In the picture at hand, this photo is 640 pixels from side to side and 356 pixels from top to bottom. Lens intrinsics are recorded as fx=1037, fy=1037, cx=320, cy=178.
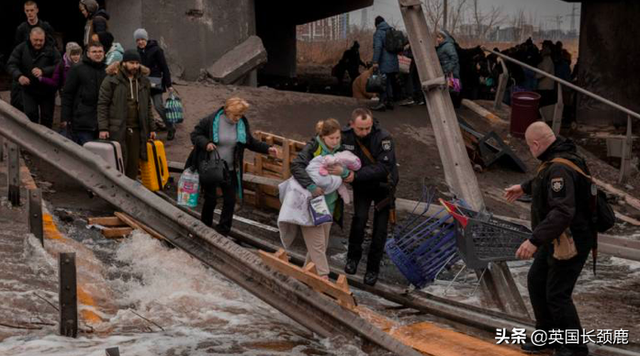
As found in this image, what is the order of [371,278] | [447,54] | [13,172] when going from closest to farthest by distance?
1. [371,278]
2. [13,172]
3. [447,54]

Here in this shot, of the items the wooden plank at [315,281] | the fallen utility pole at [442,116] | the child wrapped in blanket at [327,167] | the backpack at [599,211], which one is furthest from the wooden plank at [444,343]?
the fallen utility pole at [442,116]

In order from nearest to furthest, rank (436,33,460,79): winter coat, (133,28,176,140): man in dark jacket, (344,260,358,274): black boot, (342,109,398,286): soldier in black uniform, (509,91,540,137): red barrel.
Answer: (342,109,398,286): soldier in black uniform, (344,260,358,274): black boot, (133,28,176,140): man in dark jacket, (436,33,460,79): winter coat, (509,91,540,137): red barrel

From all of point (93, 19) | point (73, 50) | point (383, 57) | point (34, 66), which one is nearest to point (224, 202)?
point (73, 50)

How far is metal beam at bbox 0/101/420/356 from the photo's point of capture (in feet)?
23.3

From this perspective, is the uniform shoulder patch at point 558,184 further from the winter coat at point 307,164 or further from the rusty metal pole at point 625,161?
the rusty metal pole at point 625,161

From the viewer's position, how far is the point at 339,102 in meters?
18.4

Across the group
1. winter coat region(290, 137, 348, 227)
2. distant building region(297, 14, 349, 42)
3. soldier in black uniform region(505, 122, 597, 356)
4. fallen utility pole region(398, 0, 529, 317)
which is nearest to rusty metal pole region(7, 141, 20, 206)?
winter coat region(290, 137, 348, 227)

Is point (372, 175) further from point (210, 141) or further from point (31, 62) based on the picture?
point (31, 62)

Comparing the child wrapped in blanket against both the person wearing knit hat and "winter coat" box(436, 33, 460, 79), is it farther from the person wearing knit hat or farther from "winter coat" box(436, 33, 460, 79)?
Result: "winter coat" box(436, 33, 460, 79)

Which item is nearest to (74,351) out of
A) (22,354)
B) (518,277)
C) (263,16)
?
(22,354)

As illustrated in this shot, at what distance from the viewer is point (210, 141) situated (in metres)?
10.3

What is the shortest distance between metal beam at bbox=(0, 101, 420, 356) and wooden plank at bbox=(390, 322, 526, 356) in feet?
2.48

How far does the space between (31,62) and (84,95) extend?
1.49 metres

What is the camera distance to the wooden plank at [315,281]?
7.26 m
